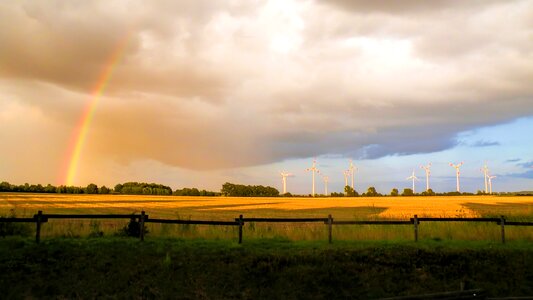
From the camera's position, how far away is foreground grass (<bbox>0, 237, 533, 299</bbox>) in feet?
47.5

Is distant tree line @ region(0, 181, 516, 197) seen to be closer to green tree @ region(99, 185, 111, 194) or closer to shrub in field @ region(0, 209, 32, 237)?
green tree @ region(99, 185, 111, 194)

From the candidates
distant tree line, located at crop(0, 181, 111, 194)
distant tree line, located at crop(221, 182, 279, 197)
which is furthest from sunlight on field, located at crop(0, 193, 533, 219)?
distant tree line, located at crop(221, 182, 279, 197)

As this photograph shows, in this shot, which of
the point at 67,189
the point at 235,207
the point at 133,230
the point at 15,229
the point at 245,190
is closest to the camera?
the point at 133,230

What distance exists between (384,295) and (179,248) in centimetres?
784

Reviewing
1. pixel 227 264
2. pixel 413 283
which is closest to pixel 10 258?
pixel 227 264

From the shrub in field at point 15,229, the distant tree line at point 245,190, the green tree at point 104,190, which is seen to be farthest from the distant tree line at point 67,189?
the shrub in field at point 15,229

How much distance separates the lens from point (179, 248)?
17.7 m

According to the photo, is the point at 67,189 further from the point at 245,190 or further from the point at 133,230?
the point at 133,230

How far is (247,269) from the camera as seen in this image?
16000 millimetres

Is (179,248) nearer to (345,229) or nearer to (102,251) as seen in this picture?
(102,251)

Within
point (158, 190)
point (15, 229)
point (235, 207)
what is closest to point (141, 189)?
point (158, 190)

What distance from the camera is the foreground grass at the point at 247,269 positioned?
47.5ft

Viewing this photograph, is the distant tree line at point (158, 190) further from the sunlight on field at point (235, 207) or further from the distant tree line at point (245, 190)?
the sunlight on field at point (235, 207)

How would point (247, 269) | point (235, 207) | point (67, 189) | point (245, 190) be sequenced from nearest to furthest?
point (247, 269)
point (235, 207)
point (67, 189)
point (245, 190)
